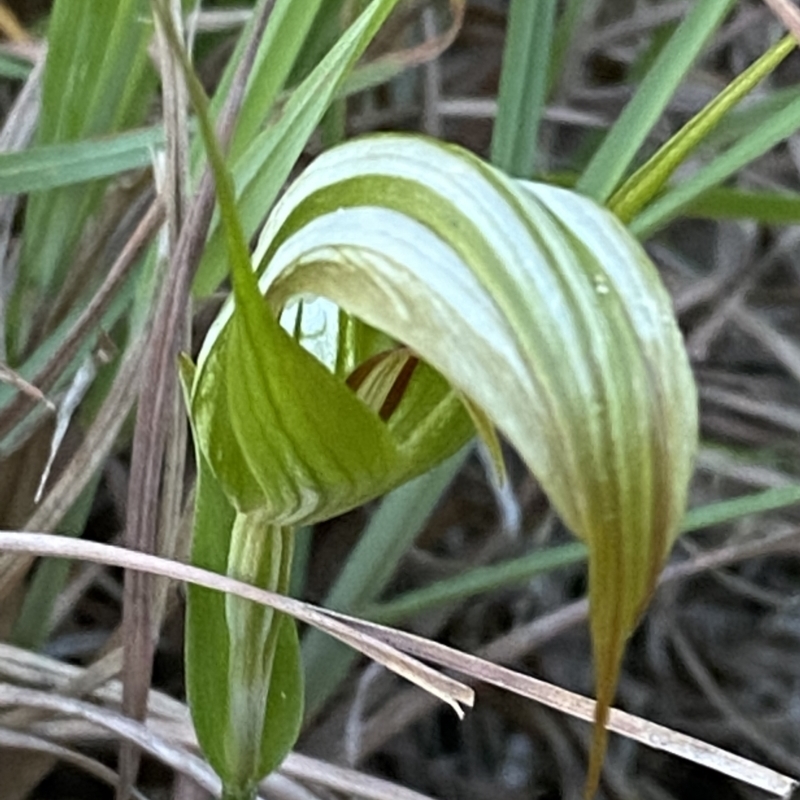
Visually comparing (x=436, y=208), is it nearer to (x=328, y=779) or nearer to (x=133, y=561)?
(x=133, y=561)

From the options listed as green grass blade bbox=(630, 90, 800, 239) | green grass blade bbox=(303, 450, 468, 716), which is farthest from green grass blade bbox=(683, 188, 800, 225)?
green grass blade bbox=(303, 450, 468, 716)

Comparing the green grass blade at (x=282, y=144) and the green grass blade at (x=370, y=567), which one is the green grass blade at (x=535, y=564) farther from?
the green grass blade at (x=282, y=144)

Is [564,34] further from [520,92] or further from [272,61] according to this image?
[272,61]

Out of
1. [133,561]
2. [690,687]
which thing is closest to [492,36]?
[690,687]

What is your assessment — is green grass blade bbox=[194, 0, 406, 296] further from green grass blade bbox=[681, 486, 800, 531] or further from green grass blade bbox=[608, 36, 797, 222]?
green grass blade bbox=[681, 486, 800, 531]

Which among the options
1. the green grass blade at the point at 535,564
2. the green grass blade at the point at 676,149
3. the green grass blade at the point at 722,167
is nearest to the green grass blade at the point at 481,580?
the green grass blade at the point at 535,564

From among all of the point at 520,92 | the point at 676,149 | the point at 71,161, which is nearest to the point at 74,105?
the point at 71,161
